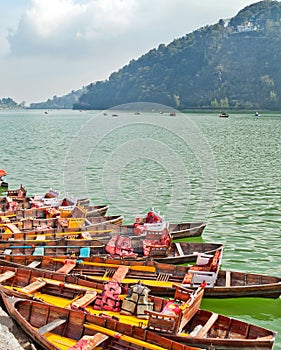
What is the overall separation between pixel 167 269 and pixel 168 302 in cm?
357

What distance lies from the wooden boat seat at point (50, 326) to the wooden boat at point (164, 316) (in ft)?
0.11

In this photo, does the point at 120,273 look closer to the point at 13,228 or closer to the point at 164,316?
the point at 164,316

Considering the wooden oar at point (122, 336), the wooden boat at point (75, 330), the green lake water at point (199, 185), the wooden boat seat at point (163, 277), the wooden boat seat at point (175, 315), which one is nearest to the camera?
the wooden oar at point (122, 336)

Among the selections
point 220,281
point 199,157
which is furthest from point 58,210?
point 199,157

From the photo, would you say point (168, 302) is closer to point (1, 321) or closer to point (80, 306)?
point (80, 306)

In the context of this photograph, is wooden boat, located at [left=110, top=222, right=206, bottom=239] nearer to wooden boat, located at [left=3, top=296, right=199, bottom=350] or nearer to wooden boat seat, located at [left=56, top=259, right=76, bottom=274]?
wooden boat seat, located at [left=56, top=259, right=76, bottom=274]

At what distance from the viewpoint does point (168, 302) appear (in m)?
15.0

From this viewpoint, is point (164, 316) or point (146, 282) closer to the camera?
point (164, 316)

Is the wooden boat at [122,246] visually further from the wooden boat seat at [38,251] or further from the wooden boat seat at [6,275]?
the wooden boat seat at [6,275]

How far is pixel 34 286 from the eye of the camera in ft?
54.4

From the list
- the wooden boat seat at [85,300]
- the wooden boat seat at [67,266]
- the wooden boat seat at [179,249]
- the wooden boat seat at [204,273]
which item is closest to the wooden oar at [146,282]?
the wooden boat seat at [204,273]

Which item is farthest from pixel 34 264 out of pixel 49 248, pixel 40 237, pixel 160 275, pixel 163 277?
pixel 163 277

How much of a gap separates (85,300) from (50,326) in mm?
1849

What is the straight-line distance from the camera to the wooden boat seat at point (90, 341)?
12.6 meters
